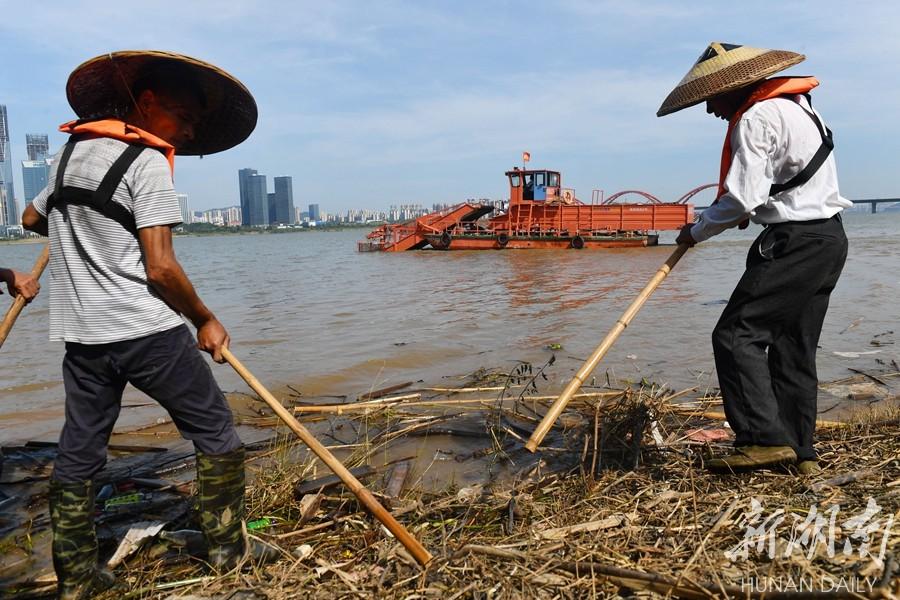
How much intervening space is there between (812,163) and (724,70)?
1.69 feet

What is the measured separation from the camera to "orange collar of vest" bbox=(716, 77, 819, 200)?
8.06 ft

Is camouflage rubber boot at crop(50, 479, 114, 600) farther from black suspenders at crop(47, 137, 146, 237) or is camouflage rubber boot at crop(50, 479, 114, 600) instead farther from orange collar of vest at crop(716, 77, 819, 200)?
orange collar of vest at crop(716, 77, 819, 200)

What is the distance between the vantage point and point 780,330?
2617mm

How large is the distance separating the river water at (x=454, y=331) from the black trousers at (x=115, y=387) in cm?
285

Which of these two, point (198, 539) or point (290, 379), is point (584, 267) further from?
point (198, 539)

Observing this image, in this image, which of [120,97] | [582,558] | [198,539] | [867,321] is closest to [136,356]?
[198,539]

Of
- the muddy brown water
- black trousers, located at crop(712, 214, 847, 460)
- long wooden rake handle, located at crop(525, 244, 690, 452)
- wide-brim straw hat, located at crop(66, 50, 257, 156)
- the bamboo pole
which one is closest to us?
wide-brim straw hat, located at crop(66, 50, 257, 156)

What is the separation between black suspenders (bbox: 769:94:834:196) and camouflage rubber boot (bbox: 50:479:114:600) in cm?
269

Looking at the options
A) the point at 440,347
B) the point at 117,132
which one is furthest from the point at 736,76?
the point at 440,347

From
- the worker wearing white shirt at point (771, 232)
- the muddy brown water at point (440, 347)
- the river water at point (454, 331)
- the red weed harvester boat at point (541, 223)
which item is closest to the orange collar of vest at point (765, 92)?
the worker wearing white shirt at point (771, 232)

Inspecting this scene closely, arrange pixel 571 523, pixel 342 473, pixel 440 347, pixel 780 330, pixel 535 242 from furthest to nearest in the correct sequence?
pixel 535 242 → pixel 440 347 → pixel 780 330 → pixel 571 523 → pixel 342 473

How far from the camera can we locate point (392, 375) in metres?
5.80

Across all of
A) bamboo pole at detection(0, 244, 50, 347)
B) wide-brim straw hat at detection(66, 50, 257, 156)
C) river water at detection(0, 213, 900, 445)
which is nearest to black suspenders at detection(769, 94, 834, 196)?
wide-brim straw hat at detection(66, 50, 257, 156)

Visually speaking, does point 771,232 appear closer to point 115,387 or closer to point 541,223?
point 115,387
